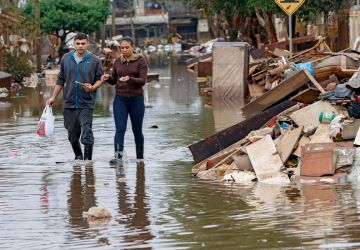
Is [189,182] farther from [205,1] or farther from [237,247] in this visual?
[205,1]

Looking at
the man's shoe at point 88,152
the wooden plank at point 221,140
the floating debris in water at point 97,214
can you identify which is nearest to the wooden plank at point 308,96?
the wooden plank at point 221,140

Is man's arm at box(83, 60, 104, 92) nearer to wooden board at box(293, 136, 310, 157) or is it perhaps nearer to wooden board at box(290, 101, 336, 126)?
wooden board at box(290, 101, 336, 126)

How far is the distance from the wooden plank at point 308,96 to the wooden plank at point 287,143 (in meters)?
2.77

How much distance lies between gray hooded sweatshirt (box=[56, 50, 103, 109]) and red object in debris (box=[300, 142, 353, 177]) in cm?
325

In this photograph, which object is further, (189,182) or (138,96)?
(138,96)

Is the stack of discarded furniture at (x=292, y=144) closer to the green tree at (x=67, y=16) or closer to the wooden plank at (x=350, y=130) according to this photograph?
the wooden plank at (x=350, y=130)

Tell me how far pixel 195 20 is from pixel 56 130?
131 m

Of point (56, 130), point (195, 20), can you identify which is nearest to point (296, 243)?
point (56, 130)

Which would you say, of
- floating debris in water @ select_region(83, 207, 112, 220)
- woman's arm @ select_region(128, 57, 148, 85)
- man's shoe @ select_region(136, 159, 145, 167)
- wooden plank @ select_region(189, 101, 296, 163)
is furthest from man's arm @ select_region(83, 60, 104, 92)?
floating debris in water @ select_region(83, 207, 112, 220)

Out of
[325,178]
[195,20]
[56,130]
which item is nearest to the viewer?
[325,178]

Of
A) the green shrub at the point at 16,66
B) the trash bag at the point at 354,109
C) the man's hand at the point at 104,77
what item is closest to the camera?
the trash bag at the point at 354,109

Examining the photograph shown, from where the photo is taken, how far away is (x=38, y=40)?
52281mm

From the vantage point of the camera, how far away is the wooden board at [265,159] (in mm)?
11969

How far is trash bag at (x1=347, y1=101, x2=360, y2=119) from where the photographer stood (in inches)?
506
